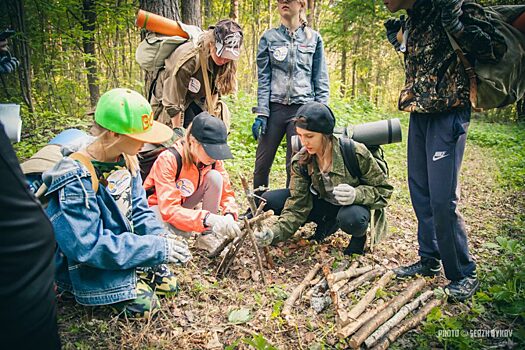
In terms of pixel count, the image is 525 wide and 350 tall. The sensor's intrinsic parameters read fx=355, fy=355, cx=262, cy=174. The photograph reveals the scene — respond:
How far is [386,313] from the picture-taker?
2686mm

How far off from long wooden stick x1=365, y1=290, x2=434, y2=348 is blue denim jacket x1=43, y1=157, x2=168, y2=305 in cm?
155

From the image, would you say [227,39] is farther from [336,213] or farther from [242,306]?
[242,306]

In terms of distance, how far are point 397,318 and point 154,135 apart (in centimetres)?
223

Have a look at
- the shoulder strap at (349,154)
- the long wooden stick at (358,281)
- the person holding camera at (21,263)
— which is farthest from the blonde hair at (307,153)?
the person holding camera at (21,263)

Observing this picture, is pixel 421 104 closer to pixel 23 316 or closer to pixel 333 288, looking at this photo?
pixel 333 288

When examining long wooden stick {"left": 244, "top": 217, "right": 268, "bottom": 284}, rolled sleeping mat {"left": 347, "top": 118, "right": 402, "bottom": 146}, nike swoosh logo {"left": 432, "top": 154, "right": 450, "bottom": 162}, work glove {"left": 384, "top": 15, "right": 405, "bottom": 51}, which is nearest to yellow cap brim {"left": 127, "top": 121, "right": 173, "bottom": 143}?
long wooden stick {"left": 244, "top": 217, "right": 268, "bottom": 284}

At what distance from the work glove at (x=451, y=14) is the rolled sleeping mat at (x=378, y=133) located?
117 cm

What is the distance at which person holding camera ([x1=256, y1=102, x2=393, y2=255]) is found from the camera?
3393 millimetres

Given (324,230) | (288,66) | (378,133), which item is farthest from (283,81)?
(324,230)

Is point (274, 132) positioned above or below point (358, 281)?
above

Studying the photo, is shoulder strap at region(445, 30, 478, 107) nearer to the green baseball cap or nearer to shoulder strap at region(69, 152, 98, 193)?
the green baseball cap

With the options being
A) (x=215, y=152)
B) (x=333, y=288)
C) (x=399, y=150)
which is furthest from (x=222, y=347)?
(x=399, y=150)

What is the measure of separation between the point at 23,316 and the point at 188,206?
2.70 m

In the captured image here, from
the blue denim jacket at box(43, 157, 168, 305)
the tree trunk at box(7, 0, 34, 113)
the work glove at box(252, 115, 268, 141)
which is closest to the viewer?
the blue denim jacket at box(43, 157, 168, 305)
